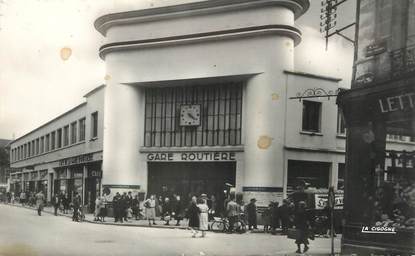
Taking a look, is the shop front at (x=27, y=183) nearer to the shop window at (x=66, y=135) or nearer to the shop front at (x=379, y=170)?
the shop window at (x=66, y=135)

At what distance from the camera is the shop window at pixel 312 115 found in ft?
38.8

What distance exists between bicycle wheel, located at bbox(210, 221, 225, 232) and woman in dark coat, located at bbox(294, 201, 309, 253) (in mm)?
2668

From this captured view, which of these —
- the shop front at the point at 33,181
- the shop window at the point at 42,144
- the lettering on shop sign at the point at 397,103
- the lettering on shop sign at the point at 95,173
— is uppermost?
the lettering on shop sign at the point at 397,103

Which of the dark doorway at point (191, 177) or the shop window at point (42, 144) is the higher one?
the shop window at point (42, 144)

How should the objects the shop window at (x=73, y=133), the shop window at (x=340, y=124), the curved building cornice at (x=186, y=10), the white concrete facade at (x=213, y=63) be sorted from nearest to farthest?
the curved building cornice at (x=186, y=10) → the shop window at (x=340, y=124) → the white concrete facade at (x=213, y=63) → the shop window at (x=73, y=133)

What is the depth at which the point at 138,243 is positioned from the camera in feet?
40.9

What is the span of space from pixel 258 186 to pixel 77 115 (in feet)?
15.8

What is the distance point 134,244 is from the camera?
12.3m

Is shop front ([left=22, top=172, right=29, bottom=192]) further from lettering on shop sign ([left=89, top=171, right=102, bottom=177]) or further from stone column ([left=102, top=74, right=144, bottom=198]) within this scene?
stone column ([left=102, top=74, right=144, bottom=198])

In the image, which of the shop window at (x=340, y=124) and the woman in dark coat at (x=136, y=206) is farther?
the woman in dark coat at (x=136, y=206)

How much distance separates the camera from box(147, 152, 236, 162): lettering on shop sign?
14.8 m

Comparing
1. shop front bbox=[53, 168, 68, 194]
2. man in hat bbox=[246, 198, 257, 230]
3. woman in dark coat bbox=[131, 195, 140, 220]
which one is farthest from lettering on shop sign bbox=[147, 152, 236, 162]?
shop front bbox=[53, 168, 68, 194]

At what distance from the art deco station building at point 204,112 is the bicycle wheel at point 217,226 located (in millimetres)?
917

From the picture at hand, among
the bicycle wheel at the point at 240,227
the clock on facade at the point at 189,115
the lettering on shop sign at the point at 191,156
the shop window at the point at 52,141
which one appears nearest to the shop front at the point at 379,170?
the bicycle wheel at the point at 240,227
